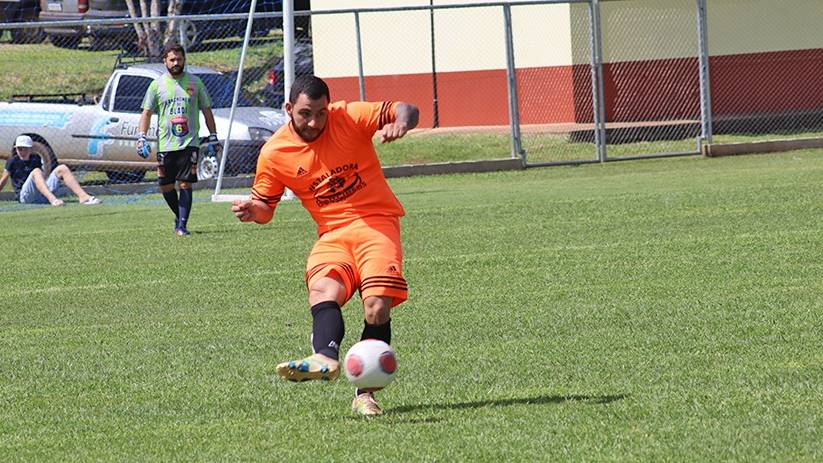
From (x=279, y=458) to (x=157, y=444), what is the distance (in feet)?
2.16

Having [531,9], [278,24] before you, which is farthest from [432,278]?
[278,24]

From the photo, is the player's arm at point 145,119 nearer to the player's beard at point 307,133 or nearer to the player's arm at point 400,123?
the player's beard at point 307,133

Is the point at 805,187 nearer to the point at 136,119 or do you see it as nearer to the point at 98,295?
the point at 98,295

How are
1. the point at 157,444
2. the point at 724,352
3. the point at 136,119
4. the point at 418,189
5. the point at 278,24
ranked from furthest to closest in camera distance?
the point at 278,24 < the point at 136,119 < the point at 418,189 < the point at 724,352 < the point at 157,444

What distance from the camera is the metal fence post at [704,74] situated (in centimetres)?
A: 2302

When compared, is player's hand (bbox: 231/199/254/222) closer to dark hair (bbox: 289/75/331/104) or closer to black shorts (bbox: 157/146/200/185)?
dark hair (bbox: 289/75/331/104)

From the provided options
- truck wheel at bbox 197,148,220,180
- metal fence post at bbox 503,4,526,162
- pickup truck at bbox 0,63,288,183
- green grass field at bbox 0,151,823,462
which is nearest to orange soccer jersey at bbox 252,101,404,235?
green grass field at bbox 0,151,823,462

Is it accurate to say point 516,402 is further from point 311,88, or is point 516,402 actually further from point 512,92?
point 512,92

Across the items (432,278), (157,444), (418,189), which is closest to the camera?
(157,444)

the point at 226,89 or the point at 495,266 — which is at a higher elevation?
the point at 226,89

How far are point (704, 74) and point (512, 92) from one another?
310cm

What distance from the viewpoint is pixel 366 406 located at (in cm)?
655

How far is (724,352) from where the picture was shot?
7629mm

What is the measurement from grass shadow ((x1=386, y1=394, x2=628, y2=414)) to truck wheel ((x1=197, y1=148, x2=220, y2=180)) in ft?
51.7
